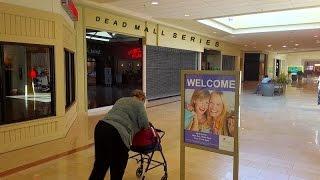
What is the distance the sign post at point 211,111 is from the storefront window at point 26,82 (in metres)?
3.45

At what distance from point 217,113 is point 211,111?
68 millimetres

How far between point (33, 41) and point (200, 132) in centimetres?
377

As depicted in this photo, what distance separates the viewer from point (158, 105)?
36.4 feet

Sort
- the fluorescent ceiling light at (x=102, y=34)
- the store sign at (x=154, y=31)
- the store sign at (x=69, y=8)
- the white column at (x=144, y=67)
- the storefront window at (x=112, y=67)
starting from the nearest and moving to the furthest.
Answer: the store sign at (x=69, y=8), the store sign at (x=154, y=31), the fluorescent ceiling light at (x=102, y=34), the storefront window at (x=112, y=67), the white column at (x=144, y=67)

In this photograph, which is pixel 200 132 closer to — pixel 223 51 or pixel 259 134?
pixel 259 134

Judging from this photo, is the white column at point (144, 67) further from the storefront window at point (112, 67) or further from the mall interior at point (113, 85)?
the storefront window at point (112, 67)

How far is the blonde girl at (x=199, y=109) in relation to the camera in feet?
9.43

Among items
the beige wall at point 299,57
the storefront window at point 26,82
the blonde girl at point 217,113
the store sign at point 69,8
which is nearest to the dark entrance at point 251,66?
the beige wall at point 299,57

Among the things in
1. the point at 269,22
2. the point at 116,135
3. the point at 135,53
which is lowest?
the point at 116,135

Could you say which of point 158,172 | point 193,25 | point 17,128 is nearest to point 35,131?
point 17,128

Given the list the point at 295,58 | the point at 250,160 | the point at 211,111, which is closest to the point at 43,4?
the point at 211,111

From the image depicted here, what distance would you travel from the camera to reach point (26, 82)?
18.1 ft

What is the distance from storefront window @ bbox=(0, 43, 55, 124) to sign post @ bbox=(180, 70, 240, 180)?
3.45 m

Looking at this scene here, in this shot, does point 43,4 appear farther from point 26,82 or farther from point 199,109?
point 199,109
